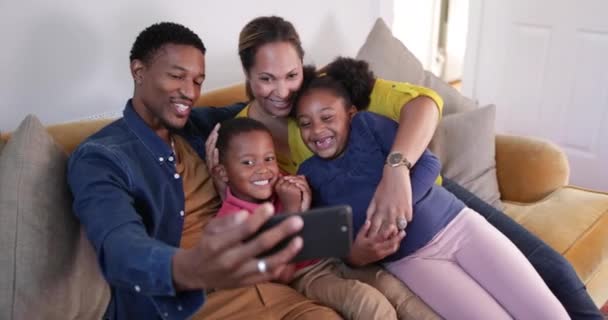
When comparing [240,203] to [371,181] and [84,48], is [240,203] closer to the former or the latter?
[371,181]

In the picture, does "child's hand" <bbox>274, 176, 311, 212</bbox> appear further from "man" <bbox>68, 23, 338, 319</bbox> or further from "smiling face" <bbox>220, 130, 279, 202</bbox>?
"man" <bbox>68, 23, 338, 319</bbox>

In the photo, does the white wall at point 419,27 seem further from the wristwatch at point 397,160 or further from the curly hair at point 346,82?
the wristwatch at point 397,160

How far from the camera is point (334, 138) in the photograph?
57.9 inches

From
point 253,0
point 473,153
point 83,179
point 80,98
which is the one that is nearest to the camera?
point 83,179

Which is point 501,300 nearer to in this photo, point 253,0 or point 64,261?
point 64,261

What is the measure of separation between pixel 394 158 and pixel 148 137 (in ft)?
2.06

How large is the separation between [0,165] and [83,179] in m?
0.24

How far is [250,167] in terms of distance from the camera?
1.41 m

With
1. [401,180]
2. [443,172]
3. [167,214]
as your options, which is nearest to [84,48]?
[167,214]

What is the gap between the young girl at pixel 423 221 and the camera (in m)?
1.32

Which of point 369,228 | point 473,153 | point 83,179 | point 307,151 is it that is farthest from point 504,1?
point 83,179

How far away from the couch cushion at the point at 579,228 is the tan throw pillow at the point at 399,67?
1.61ft

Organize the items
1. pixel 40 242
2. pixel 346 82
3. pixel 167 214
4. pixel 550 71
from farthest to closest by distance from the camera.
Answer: pixel 550 71 < pixel 346 82 < pixel 167 214 < pixel 40 242

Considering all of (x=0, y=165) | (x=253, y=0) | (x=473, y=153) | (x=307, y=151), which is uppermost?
(x=253, y=0)
